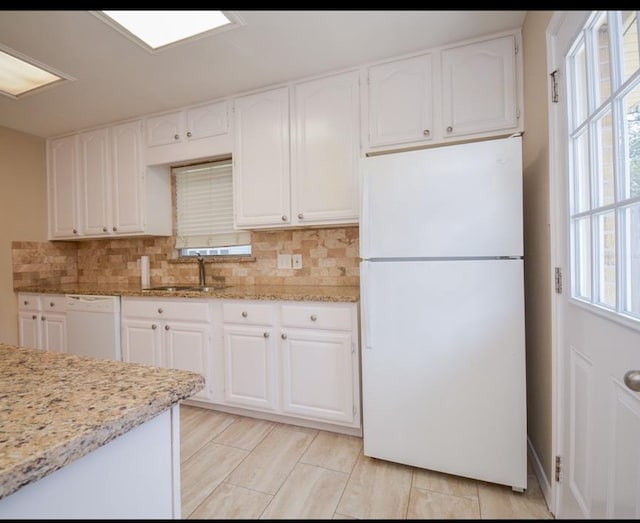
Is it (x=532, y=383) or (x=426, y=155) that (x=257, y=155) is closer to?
(x=426, y=155)

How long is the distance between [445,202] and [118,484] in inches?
52.1

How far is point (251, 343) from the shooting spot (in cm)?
187

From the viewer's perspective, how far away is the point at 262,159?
2004 millimetres

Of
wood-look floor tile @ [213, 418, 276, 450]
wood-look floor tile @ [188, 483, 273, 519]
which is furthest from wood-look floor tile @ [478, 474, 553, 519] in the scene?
wood-look floor tile @ [213, 418, 276, 450]

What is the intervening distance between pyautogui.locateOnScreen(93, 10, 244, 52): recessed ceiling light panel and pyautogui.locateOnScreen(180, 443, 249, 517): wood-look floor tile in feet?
4.62

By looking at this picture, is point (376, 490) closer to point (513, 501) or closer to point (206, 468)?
point (513, 501)

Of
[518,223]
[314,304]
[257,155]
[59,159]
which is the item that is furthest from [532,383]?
[59,159]

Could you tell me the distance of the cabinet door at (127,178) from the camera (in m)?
2.37

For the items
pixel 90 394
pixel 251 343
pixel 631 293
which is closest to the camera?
pixel 90 394

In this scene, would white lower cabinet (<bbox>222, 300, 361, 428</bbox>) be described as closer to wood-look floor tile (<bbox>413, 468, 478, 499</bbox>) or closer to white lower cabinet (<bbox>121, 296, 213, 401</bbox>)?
white lower cabinet (<bbox>121, 296, 213, 401</bbox>)

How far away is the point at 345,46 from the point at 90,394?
1.55 metres

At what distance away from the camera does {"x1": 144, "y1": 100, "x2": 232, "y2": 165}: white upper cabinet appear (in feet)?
6.89

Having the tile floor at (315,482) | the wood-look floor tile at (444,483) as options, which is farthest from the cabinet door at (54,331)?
the wood-look floor tile at (444,483)

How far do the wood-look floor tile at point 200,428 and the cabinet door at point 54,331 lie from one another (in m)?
1.26
